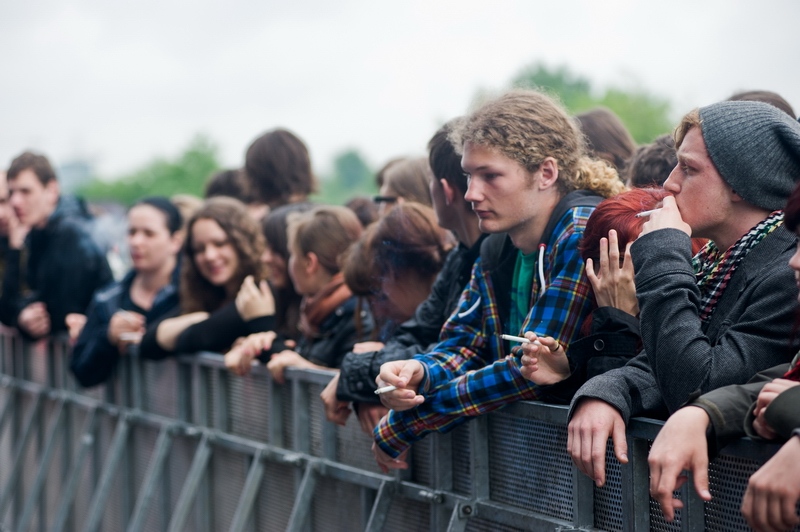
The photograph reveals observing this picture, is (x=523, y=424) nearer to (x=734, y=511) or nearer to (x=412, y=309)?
(x=734, y=511)

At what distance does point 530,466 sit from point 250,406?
2.45 metres

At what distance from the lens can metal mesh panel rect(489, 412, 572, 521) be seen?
3479 millimetres

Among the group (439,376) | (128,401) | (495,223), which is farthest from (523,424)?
(128,401)

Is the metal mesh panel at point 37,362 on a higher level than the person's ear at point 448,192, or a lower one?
lower

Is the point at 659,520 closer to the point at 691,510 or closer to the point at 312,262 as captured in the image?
the point at 691,510

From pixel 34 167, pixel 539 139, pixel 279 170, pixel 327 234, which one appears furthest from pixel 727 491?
pixel 34 167

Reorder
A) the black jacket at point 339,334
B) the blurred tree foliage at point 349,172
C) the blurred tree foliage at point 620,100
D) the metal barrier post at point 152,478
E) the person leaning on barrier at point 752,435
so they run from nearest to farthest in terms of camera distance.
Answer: the person leaning on barrier at point 752,435, the black jacket at point 339,334, the metal barrier post at point 152,478, the blurred tree foliage at point 620,100, the blurred tree foliage at point 349,172

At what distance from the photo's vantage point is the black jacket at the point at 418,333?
445cm

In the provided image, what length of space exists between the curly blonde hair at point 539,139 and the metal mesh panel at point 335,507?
5.48 ft

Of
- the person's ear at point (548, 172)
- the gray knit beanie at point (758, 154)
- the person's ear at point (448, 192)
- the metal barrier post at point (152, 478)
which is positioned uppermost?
the gray knit beanie at point (758, 154)

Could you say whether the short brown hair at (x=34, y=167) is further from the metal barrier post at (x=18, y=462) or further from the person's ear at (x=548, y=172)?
the person's ear at (x=548, y=172)

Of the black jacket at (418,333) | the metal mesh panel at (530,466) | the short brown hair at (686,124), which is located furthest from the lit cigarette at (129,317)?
the short brown hair at (686,124)

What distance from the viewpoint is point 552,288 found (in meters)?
3.64

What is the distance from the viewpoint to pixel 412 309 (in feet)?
16.5
